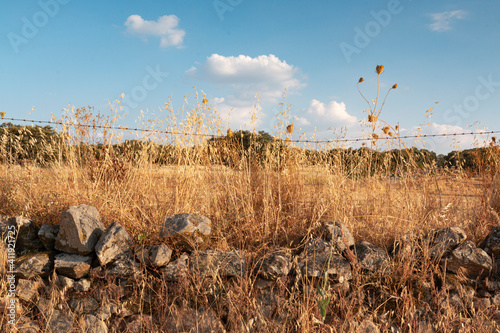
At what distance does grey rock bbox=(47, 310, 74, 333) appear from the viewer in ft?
9.09

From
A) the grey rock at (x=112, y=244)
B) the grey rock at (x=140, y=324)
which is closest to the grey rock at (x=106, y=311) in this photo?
the grey rock at (x=140, y=324)

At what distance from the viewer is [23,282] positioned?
9.98ft

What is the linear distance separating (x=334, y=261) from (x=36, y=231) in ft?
10.3

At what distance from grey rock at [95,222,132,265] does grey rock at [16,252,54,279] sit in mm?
531

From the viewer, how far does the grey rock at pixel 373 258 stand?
3123 mm

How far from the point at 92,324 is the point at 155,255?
2.41ft

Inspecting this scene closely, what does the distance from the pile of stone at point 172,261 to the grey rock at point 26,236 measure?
41mm

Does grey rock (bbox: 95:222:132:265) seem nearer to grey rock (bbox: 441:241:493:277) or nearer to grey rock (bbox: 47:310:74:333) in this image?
grey rock (bbox: 47:310:74:333)

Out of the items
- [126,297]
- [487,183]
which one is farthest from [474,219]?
[126,297]

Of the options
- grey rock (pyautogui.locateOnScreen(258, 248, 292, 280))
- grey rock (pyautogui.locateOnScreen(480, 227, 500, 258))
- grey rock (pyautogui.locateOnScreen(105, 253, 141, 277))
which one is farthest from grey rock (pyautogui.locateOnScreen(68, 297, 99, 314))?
grey rock (pyautogui.locateOnScreen(480, 227, 500, 258))

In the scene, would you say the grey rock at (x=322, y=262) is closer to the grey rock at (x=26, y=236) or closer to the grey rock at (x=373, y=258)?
the grey rock at (x=373, y=258)

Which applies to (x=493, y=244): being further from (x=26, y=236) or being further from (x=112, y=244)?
(x=26, y=236)

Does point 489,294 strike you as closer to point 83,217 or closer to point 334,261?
point 334,261

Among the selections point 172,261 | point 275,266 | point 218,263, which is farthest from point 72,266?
point 275,266
